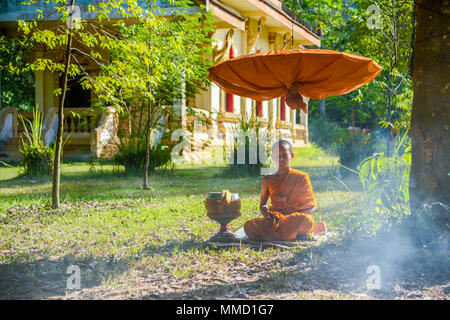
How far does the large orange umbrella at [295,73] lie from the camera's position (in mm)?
4797

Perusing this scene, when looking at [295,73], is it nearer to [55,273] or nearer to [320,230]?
[320,230]

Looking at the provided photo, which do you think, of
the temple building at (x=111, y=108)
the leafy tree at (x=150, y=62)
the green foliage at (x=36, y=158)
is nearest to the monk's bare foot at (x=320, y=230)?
the leafy tree at (x=150, y=62)

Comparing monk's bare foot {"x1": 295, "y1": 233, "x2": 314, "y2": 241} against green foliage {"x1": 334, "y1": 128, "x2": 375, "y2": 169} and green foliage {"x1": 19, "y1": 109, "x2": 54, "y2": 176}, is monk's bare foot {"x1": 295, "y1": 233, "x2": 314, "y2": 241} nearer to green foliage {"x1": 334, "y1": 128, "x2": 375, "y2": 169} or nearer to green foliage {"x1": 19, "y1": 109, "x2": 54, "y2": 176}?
green foliage {"x1": 334, "y1": 128, "x2": 375, "y2": 169}

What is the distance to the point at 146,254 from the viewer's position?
481 centimetres

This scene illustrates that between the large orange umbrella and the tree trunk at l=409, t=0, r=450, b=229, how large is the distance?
21.9 inches

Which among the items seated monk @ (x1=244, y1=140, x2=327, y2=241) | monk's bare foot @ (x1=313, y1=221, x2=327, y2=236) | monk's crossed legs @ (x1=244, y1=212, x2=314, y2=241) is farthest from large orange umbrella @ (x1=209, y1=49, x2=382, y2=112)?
monk's bare foot @ (x1=313, y1=221, x2=327, y2=236)

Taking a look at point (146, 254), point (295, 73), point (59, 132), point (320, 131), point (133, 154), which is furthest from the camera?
point (320, 131)

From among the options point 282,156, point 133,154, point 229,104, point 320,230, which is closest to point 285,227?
point 320,230

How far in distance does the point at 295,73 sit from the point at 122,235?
9.11 feet

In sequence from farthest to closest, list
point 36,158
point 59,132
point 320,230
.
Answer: point 36,158, point 59,132, point 320,230

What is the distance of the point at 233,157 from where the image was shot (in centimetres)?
1170

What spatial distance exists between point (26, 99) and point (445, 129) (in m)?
24.2
